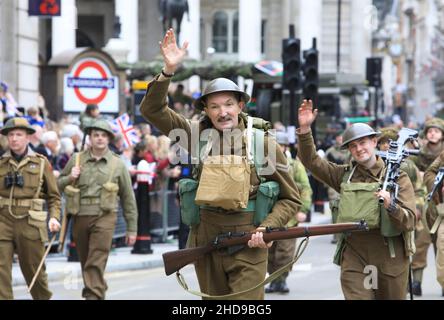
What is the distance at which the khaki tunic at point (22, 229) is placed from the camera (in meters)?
11.5

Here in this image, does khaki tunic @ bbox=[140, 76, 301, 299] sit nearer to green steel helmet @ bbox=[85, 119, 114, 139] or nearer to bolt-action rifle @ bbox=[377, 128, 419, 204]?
bolt-action rifle @ bbox=[377, 128, 419, 204]

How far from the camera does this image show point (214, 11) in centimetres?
7381

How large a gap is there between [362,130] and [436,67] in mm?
88411

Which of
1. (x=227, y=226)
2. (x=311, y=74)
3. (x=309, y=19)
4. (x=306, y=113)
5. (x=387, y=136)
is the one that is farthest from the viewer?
(x=309, y=19)

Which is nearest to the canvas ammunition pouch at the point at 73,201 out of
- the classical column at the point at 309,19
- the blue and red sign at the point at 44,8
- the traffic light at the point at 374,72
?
the blue and red sign at the point at 44,8

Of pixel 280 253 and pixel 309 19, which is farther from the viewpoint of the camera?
pixel 309 19

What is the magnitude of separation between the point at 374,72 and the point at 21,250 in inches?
1075

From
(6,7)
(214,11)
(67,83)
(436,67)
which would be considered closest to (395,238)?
(67,83)

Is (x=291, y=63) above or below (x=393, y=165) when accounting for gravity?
above

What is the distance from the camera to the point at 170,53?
25.5 feet

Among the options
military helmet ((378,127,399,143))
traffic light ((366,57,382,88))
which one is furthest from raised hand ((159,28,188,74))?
traffic light ((366,57,382,88))

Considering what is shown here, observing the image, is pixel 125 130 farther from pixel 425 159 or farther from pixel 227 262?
pixel 227 262

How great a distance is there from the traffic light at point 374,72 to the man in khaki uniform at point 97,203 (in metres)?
25.5

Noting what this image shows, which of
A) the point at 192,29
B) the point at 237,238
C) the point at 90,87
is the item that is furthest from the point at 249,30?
the point at 237,238
